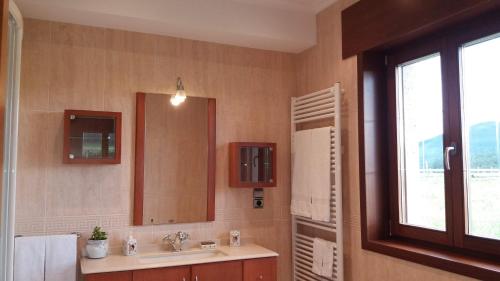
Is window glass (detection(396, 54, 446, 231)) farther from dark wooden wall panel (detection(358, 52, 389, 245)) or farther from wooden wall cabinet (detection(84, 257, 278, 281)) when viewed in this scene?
wooden wall cabinet (detection(84, 257, 278, 281))

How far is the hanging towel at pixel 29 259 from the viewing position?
2330mm

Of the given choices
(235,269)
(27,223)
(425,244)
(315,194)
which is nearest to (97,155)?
(27,223)

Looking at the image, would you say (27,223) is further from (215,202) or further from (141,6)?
(141,6)

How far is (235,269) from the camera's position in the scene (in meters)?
2.65

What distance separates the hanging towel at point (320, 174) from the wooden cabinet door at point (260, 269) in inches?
17.5

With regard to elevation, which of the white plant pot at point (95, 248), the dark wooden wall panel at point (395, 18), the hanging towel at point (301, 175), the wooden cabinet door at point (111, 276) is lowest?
the wooden cabinet door at point (111, 276)

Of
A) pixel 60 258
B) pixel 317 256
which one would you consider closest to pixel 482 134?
pixel 317 256

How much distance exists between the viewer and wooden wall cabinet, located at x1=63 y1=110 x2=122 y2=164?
2561 millimetres

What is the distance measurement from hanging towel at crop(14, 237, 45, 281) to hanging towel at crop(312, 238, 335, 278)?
5.78 ft

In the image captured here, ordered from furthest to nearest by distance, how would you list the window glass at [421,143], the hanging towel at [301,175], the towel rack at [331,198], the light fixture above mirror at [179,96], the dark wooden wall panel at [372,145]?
the hanging towel at [301,175]
the light fixture above mirror at [179,96]
the towel rack at [331,198]
the dark wooden wall panel at [372,145]
the window glass at [421,143]

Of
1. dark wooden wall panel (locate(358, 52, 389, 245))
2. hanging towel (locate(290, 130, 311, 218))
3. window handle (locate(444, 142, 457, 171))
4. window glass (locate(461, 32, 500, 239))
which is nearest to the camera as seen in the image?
window glass (locate(461, 32, 500, 239))

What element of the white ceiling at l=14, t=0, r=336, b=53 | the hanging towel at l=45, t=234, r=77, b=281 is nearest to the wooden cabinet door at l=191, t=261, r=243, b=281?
the hanging towel at l=45, t=234, r=77, b=281

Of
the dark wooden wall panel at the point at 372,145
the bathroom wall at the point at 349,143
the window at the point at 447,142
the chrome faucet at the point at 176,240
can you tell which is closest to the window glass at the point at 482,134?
the window at the point at 447,142

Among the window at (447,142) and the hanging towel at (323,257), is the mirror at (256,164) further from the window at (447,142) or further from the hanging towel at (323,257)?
the window at (447,142)
